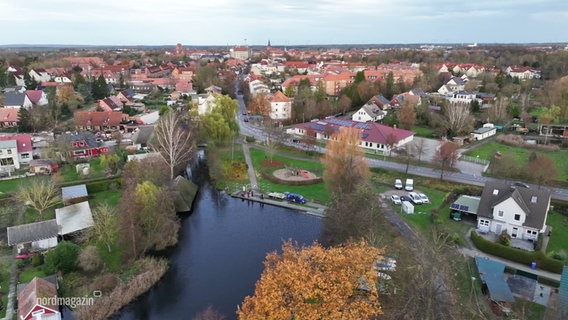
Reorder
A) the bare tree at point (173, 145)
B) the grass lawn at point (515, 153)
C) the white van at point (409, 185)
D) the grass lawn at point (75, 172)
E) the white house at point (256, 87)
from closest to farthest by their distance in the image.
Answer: the white van at point (409, 185), the bare tree at point (173, 145), the grass lawn at point (75, 172), the grass lawn at point (515, 153), the white house at point (256, 87)

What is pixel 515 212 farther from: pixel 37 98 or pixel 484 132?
pixel 37 98

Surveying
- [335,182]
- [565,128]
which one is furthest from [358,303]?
[565,128]

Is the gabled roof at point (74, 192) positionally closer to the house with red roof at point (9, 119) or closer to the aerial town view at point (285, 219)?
the aerial town view at point (285, 219)

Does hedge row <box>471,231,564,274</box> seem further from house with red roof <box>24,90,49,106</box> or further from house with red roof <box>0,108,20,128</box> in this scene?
house with red roof <box>24,90,49,106</box>

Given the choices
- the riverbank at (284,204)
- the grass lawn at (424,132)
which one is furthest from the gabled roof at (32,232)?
the grass lawn at (424,132)

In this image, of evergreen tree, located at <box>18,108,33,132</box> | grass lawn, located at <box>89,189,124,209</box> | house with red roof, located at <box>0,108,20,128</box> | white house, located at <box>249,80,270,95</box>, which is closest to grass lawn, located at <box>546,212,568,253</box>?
grass lawn, located at <box>89,189,124,209</box>

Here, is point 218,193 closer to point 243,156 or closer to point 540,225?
point 243,156
